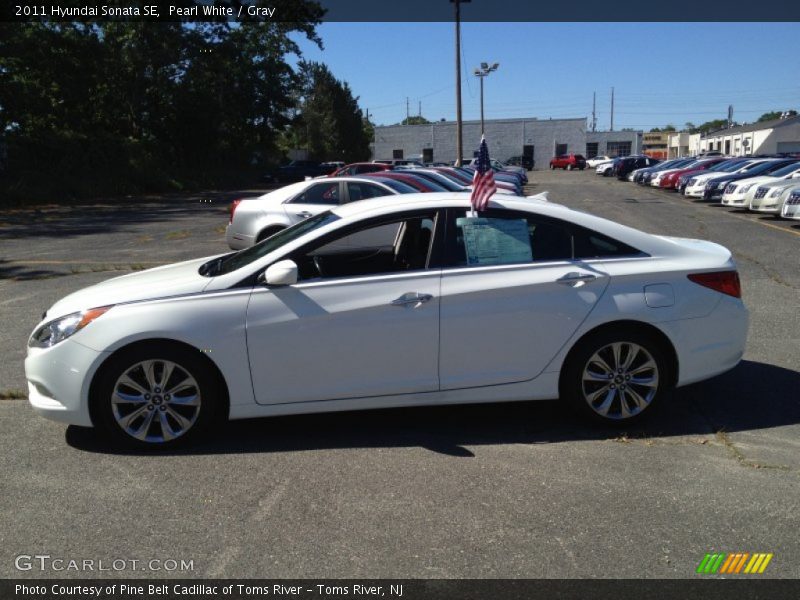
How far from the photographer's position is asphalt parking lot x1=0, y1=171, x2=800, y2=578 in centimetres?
353

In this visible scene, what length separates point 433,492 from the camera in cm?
418

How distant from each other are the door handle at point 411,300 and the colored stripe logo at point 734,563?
6.99 ft

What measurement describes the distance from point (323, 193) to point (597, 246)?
8.21 meters

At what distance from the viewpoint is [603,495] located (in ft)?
13.5

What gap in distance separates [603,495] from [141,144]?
41.5 m

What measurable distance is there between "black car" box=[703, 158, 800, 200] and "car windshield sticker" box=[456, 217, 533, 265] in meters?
24.5

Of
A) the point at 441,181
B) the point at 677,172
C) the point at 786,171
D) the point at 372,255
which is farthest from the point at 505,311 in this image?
the point at 677,172

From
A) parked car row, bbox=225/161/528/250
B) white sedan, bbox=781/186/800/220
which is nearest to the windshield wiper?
parked car row, bbox=225/161/528/250

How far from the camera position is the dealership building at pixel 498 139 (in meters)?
90.9

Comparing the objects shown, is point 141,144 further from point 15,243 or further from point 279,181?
point 15,243

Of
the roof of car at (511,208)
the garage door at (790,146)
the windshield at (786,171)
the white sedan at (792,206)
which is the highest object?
the roof of car at (511,208)

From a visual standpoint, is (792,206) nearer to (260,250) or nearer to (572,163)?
(260,250)

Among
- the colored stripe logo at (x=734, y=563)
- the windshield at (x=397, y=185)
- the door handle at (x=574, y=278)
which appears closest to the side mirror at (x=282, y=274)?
the door handle at (x=574, y=278)
